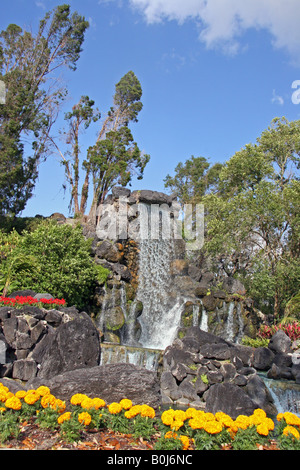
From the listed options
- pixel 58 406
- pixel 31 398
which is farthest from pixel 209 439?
pixel 31 398

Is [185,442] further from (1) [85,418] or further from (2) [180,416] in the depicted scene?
(1) [85,418]

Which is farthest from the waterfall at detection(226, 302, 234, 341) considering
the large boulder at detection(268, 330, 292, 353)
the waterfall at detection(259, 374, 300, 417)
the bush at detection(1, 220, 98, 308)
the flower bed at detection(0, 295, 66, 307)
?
the flower bed at detection(0, 295, 66, 307)

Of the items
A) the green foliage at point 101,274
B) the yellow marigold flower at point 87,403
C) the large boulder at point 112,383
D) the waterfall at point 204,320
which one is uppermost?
the green foliage at point 101,274

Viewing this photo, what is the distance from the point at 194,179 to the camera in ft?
109

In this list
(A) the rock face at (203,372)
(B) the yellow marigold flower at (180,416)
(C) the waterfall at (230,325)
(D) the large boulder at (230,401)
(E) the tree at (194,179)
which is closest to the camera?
(B) the yellow marigold flower at (180,416)

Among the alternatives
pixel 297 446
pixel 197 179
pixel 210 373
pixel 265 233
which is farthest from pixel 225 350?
pixel 197 179

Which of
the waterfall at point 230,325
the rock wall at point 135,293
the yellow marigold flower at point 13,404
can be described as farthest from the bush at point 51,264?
the yellow marigold flower at point 13,404

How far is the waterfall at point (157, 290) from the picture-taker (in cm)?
1670

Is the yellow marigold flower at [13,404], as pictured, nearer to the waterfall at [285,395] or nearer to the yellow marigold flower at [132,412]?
the yellow marigold flower at [132,412]

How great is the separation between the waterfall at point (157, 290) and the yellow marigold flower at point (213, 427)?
10971 millimetres

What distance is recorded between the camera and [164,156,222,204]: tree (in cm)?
3253

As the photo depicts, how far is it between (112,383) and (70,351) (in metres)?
2.52

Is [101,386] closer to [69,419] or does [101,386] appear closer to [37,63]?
[69,419]

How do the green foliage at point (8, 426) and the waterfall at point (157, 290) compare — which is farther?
the waterfall at point (157, 290)
